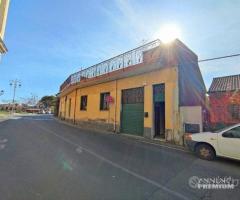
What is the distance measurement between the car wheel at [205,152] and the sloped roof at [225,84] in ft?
36.1

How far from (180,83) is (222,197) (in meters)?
8.16

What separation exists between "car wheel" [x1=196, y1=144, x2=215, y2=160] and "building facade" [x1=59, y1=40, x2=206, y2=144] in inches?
113

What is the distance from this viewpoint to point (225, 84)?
1728 centimetres

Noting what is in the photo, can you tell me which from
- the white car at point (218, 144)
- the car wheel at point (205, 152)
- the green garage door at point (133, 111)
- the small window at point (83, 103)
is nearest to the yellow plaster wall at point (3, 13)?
the small window at point (83, 103)

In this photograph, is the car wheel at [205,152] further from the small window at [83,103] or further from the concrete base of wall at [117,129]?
the small window at [83,103]

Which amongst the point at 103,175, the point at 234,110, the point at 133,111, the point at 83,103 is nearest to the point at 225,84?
the point at 234,110

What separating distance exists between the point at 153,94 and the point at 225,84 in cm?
899

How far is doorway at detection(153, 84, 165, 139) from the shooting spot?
39.5 feet

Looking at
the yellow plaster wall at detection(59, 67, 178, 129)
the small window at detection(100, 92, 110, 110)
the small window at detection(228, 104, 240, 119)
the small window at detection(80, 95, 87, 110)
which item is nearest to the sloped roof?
the small window at detection(228, 104, 240, 119)

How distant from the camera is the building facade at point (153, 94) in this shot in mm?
10906

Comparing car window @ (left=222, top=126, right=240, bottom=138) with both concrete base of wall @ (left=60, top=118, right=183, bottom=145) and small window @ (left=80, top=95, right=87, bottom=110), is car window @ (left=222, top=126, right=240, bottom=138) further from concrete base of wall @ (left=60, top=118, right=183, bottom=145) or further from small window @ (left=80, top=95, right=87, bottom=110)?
small window @ (left=80, top=95, right=87, bottom=110)

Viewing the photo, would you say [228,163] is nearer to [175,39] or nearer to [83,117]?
[175,39]

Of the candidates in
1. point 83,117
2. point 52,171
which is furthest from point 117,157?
point 83,117

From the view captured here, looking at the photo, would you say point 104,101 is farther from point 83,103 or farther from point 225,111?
point 225,111
